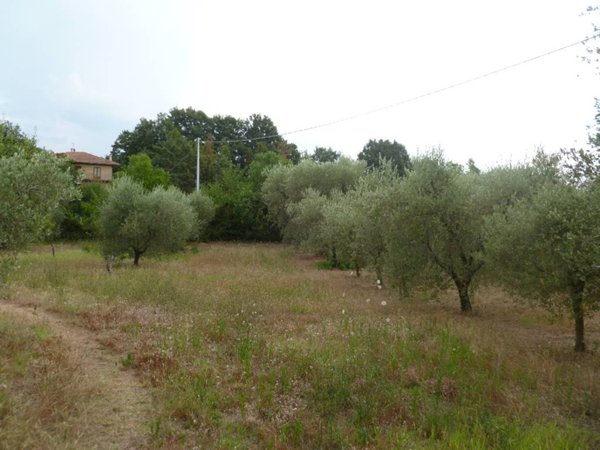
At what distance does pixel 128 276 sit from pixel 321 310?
7.54 m

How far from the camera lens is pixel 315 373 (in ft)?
22.2

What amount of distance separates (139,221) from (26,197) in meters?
14.1

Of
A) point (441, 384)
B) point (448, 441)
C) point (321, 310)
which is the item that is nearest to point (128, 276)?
point (321, 310)

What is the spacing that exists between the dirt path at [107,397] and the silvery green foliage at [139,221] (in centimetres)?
1240

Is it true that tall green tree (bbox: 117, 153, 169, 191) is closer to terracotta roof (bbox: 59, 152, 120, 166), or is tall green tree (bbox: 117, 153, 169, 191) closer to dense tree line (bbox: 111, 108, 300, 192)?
dense tree line (bbox: 111, 108, 300, 192)

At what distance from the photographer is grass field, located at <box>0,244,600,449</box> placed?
5.09 m

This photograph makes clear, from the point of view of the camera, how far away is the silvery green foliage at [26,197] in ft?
22.0

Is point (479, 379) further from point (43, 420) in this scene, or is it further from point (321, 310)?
point (43, 420)

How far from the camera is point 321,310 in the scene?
1121 centimetres

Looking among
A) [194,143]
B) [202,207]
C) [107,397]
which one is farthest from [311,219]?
[194,143]

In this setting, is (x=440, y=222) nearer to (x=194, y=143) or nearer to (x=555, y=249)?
(x=555, y=249)

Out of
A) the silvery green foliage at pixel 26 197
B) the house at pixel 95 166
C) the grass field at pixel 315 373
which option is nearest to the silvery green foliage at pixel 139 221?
the grass field at pixel 315 373

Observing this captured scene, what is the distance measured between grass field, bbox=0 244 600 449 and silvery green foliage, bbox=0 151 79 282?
5.16 feet

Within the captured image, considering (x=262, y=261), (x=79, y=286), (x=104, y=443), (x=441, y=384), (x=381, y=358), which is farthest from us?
(x=262, y=261)
